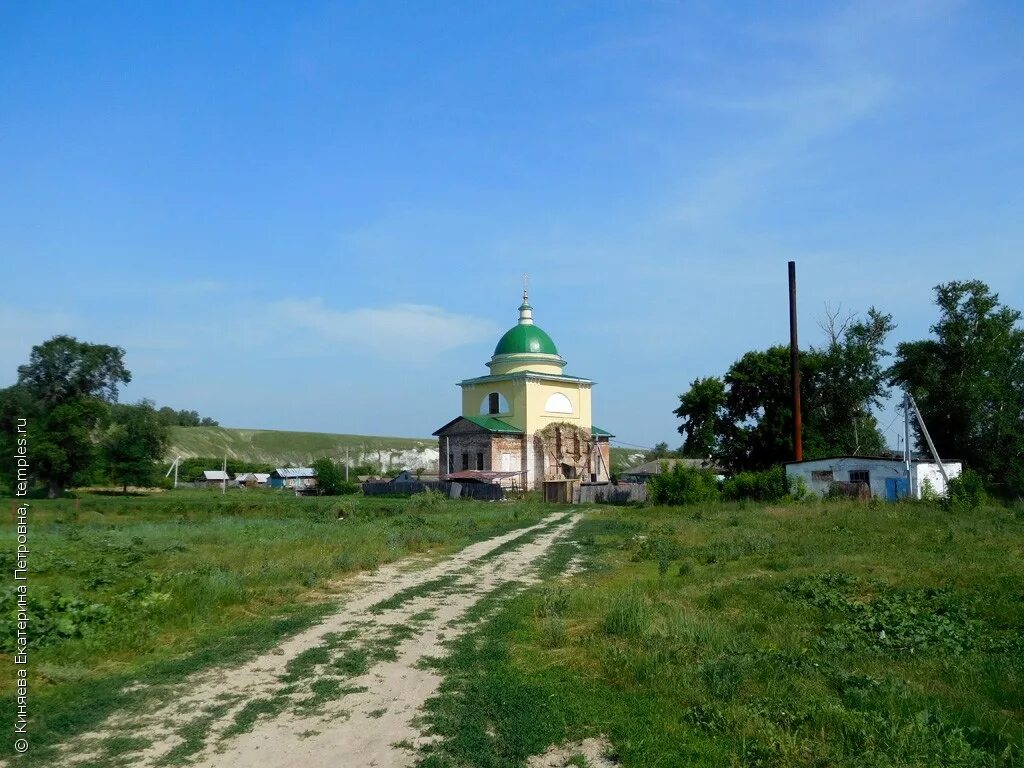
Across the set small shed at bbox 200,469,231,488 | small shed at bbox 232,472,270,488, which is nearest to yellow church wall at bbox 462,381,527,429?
small shed at bbox 232,472,270,488

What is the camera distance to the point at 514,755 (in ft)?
19.8

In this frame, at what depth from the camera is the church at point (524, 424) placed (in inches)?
2184

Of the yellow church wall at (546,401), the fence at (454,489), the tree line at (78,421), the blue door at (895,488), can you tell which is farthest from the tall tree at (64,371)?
the blue door at (895,488)

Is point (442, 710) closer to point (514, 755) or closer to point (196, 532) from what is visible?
point (514, 755)

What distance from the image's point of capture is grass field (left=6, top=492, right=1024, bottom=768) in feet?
20.1

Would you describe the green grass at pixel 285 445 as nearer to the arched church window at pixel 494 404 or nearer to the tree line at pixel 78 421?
the tree line at pixel 78 421

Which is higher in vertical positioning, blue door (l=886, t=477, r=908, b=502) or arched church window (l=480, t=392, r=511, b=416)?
arched church window (l=480, t=392, r=511, b=416)

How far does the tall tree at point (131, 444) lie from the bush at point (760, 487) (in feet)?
139

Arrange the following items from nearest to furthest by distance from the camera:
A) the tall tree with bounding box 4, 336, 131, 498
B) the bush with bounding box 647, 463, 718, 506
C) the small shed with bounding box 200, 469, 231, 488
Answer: the bush with bounding box 647, 463, 718, 506 < the tall tree with bounding box 4, 336, 131, 498 < the small shed with bounding box 200, 469, 231, 488

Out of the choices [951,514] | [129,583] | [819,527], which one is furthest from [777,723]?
[951,514]

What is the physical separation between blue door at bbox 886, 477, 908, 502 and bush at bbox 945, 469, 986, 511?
2.61 meters

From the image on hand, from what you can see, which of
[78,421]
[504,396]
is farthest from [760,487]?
[78,421]

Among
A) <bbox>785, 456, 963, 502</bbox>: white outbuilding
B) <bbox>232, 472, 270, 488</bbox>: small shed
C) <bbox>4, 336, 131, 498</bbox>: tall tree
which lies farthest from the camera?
<bbox>232, 472, 270, 488</bbox>: small shed

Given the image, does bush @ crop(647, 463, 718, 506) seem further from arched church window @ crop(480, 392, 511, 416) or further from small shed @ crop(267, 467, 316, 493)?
small shed @ crop(267, 467, 316, 493)
